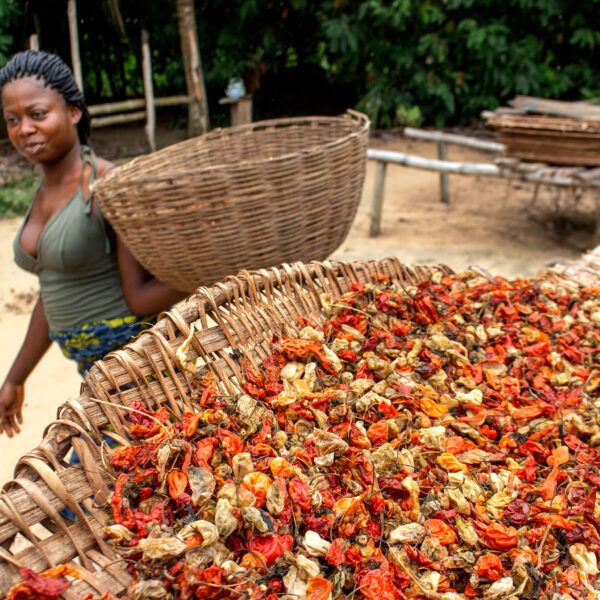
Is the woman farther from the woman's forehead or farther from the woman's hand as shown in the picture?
the woman's hand

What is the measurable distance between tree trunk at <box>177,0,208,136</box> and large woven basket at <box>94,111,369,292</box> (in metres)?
5.31

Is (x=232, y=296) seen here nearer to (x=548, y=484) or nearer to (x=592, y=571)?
(x=548, y=484)

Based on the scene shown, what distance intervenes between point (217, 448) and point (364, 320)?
559 millimetres

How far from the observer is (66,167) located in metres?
2.06

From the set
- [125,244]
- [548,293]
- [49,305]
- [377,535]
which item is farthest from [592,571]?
[49,305]

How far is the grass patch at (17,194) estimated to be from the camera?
607cm

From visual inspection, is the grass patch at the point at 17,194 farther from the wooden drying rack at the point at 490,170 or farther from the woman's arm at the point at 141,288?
the woman's arm at the point at 141,288

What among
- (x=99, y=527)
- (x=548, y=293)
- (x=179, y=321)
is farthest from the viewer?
(x=548, y=293)

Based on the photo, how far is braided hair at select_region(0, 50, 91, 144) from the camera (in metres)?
1.93

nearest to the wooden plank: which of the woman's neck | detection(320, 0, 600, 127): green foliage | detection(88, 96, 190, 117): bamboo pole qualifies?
detection(320, 0, 600, 127): green foliage

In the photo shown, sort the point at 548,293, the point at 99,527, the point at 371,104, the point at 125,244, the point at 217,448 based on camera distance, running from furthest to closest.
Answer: the point at 371,104 < the point at 548,293 < the point at 125,244 < the point at 217,448 < the point at 99,527

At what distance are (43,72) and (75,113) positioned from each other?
0.52ft

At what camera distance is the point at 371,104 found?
8.07 meters

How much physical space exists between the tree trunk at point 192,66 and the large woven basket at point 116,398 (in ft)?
18.6
